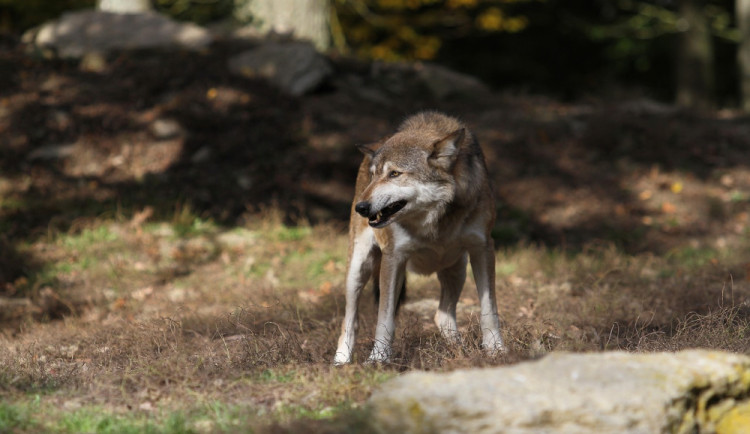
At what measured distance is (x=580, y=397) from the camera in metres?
3.65

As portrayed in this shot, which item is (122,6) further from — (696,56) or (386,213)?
(696,56)

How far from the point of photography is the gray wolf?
18.9 ft

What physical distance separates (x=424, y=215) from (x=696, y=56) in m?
16.3

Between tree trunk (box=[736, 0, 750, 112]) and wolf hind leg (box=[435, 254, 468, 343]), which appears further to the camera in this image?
tree trunk (box=[736, 0, 750, 112])

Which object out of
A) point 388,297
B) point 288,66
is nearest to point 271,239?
point 288,66

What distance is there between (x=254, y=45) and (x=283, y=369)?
11716 mm

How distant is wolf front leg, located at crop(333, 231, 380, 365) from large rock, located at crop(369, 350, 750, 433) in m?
2.58

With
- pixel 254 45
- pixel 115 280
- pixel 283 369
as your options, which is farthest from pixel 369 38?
pixel 283 369

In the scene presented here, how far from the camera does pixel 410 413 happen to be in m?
3.62

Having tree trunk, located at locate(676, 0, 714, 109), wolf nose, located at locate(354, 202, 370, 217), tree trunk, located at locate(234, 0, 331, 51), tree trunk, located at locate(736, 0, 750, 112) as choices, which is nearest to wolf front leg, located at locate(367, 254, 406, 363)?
wolf nose, located at locate(354, 202, 370, 217)

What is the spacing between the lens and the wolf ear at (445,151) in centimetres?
583

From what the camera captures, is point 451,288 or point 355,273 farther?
point 451,288

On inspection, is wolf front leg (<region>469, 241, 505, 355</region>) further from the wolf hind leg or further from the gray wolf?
the wolf hind leg

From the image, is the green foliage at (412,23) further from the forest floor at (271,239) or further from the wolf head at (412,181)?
the wolf head at (412,181)
